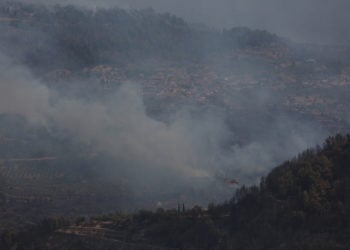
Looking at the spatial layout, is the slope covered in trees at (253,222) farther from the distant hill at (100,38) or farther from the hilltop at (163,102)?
the distant hill at (100,38)

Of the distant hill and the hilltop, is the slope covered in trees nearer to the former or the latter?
the hilltop

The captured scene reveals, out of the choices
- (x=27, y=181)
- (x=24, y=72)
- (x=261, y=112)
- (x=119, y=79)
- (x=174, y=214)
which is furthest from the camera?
(x=119, y=79)

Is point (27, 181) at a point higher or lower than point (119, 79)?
lower

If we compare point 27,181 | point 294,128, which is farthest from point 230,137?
point 27,181

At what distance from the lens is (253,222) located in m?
25.8

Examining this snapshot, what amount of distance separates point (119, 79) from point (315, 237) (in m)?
37.2

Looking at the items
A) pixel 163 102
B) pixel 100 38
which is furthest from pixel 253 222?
pixel 100 38

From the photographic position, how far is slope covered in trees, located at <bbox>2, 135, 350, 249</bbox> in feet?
79.9

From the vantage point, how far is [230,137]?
45.5 meters

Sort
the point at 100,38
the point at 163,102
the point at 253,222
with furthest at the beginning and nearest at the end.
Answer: the point at 100,38 < the point at 163,102 < the point at 253,222

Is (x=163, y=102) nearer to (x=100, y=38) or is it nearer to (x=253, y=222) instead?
(x=100, y=38)

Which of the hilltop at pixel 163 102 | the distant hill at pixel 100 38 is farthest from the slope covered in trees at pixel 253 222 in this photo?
the distant hill at pixel 100 38

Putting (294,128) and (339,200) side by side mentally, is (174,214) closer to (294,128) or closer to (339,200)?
(339,200)

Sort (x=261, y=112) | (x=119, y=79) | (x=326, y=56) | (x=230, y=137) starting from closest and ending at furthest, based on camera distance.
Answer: (x=230, y=137) < (x=261, y=112) < (x=119, y=79) < (x=326, y=56)
